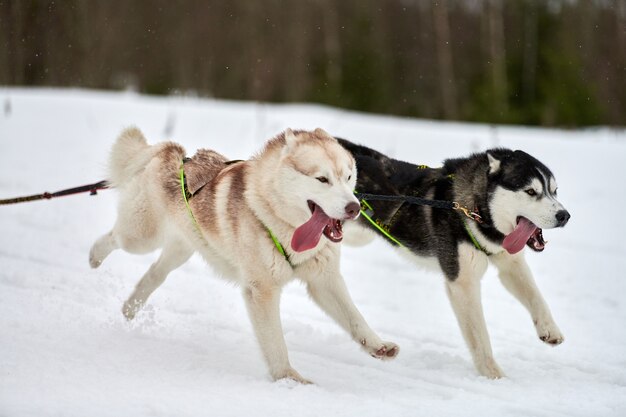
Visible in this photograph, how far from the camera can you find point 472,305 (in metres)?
4.04

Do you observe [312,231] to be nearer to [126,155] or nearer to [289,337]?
[289,337]

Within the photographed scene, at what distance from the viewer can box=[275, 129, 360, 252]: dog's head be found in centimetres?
326

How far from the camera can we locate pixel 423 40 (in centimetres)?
2416

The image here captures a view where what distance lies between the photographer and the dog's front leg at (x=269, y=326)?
346 centimetres

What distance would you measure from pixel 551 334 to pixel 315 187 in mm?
1704

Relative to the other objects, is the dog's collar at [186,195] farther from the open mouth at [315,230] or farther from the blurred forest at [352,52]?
the blurred forest at [352,52]

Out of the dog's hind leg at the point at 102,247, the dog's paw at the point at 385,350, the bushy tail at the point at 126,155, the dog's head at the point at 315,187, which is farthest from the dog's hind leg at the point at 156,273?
the dog's paw at the point at 385,350

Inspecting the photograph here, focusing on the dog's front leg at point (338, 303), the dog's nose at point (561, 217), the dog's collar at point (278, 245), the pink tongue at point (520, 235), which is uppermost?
the dog's collar at point (278, 245)

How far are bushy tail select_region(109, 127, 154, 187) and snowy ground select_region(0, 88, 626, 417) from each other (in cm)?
17

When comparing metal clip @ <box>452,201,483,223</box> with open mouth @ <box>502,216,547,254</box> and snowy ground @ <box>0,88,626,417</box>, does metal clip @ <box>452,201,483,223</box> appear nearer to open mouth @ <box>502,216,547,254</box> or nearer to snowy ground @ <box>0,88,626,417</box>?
open mouth @ <box>502,216,547,254</box>

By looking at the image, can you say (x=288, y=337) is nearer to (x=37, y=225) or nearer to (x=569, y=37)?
(x=37, y=225)

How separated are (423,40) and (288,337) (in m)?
21.3

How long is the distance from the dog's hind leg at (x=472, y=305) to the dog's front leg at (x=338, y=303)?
728 mm

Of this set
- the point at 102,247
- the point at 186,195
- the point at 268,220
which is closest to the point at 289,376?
the point at 268,220
